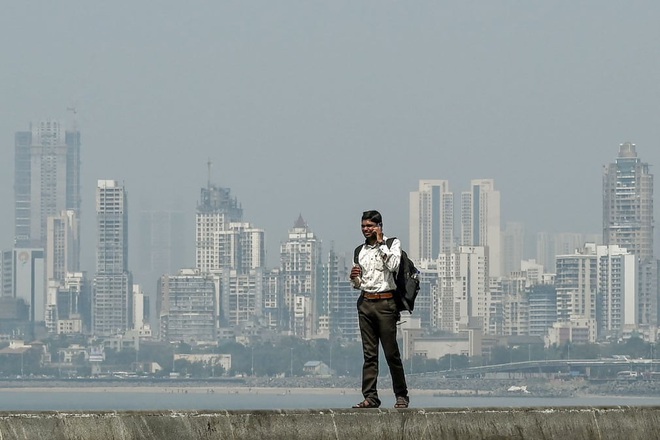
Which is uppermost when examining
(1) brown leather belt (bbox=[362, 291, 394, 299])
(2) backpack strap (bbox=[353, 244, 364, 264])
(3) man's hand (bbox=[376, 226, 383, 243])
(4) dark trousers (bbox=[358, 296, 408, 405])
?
(3) man's hand (bbox=[376, 226, 383, 243])

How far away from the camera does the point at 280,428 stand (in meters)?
9.02

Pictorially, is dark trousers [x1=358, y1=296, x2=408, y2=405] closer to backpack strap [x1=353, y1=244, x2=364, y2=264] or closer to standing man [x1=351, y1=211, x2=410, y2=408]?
standing man [x1=351, y1=211, x2=410, y2=408]

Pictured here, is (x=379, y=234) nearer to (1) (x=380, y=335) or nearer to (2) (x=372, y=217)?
(2) (x=372, y=217)

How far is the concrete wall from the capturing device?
8.37 metres

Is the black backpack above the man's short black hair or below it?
below

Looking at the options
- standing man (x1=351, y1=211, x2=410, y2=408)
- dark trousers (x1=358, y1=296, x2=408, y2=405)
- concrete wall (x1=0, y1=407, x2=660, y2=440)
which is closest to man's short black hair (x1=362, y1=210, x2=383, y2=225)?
standing man (x1=351, y1=211, x2=410, y2=408)

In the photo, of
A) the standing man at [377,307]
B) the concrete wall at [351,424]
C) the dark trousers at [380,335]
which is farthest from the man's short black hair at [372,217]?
the concrete wall at [351,424]

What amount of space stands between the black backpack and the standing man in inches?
1.0

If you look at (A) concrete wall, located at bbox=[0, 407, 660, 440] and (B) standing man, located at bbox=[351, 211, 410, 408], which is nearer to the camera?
(A) concrete wall, located at bbox=[0, 407, 660, 440]

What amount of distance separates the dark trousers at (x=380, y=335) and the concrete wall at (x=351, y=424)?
115cm

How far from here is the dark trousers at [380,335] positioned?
10.7 meters

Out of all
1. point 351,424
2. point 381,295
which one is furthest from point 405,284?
point 351,424

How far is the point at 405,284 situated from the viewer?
1073cm

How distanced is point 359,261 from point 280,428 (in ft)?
6.40
